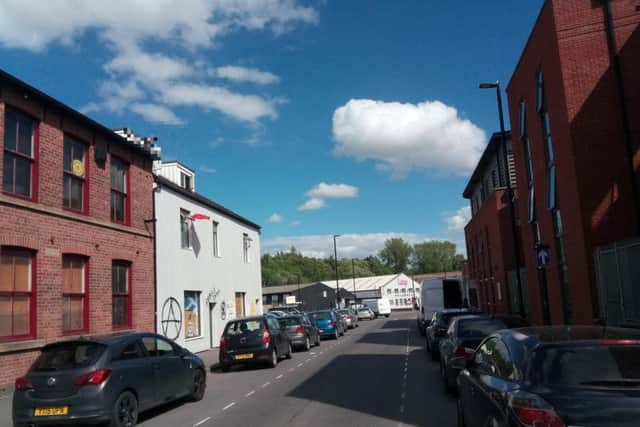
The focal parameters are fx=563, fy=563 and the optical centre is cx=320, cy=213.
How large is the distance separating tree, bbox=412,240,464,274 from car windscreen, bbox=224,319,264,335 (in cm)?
13324

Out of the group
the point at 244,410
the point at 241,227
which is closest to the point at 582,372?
the point at 244,410

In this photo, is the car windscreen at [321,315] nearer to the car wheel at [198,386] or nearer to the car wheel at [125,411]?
the car wheel at [198,386]

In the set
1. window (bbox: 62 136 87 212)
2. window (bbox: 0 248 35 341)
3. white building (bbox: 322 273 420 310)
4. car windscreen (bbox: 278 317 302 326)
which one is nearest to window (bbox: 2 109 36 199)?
window (bbox: 62 136 87 212)

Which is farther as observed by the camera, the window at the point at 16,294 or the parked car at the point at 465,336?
the window at the point at 16,294

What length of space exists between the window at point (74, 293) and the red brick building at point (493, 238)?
16676mm

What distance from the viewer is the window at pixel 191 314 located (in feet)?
70.9

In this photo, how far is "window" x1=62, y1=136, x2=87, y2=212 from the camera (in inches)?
591

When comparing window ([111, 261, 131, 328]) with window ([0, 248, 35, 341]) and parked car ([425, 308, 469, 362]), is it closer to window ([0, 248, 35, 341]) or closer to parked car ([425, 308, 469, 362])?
window ([0, 248, 35, 341])

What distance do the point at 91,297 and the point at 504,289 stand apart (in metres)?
19.3

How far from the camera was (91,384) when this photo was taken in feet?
27.2

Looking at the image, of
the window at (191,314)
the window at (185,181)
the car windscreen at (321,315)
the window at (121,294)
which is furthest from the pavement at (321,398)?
the car windscreen at (321,315)

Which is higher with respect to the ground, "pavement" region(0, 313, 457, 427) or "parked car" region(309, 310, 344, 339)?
"parked car" region(309, 310, 344, 339)

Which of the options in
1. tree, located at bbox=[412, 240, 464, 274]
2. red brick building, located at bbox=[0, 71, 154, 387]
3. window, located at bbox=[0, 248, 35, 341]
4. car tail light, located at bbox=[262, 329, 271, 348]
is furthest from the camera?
tree, located at bbox=[412, 240, 464, 274]

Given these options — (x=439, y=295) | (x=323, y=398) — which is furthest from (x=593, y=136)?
(x=439, y=295)
